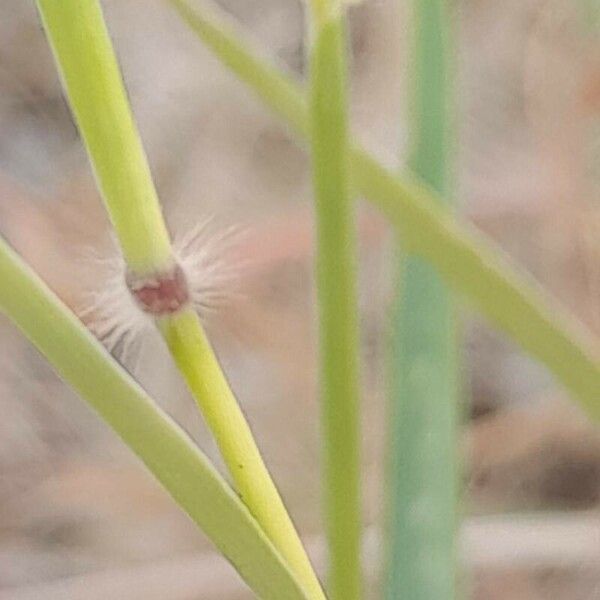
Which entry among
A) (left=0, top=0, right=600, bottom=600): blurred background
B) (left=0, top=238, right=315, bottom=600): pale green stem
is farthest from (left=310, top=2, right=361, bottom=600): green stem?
(left=0, top=0, right=600, bottom=600): blurred background

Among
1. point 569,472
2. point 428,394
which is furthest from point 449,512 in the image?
point 569,472

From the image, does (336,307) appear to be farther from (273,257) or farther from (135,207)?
(273,257)

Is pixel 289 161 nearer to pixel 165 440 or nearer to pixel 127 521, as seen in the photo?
pixel 127 521

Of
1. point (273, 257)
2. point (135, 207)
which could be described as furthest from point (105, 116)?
point (273, 257)

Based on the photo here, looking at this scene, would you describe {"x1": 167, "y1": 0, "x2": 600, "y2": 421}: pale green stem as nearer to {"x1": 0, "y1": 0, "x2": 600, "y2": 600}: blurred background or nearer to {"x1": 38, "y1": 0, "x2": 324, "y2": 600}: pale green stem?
{"x1": 38, "y1": 0, "x2": 324, "y2": 600}: pale green stem

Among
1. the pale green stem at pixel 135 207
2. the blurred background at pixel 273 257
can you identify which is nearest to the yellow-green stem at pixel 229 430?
the pale green stem at pixel 135 207

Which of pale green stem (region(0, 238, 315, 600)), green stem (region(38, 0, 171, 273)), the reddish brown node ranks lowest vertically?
pale green stem (region(0, 238, 315, 600))
